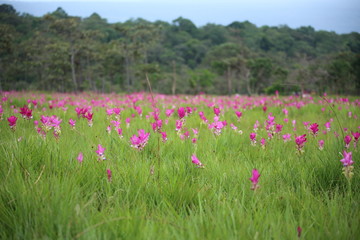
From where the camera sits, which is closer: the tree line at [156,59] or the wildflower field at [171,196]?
the wildflower field at [171,196]

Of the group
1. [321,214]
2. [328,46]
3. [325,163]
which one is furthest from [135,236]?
[328,46]

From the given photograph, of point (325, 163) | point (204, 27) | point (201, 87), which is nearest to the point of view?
point (325, 163)

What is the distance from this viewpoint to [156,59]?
8894cm

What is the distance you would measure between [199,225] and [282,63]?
85271mm

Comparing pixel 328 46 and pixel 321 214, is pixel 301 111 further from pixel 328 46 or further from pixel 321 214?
pixel 328 46

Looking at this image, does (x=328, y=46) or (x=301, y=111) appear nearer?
(x=301, y=111)

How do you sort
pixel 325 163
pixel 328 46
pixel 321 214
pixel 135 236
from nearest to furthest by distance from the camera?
1. pixel 135 236
2. pixel 321 214
3. pixel 325 163
4. pixel 328 46

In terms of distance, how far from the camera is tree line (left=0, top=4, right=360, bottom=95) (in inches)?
1371

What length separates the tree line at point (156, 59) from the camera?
34812 mm

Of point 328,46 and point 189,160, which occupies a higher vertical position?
point 328,46

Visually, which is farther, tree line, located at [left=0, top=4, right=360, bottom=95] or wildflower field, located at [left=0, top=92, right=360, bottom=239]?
tree line, located at [left=0, top=4, right=360, bottom=95]

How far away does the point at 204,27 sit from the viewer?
5310 inches

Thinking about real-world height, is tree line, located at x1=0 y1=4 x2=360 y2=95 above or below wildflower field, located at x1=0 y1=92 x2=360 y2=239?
above

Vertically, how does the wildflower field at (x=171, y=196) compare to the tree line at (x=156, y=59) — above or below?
below
